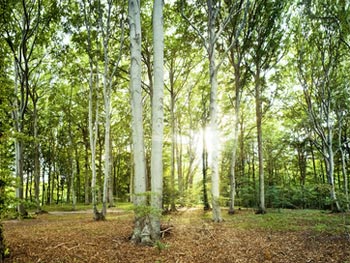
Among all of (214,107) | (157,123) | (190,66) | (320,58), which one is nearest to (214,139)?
(214,107)

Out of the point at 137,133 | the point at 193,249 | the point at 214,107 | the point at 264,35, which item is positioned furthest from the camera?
the point at 264,35

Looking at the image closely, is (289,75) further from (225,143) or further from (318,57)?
(225,143)

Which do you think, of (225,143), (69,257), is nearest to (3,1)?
(69,257)

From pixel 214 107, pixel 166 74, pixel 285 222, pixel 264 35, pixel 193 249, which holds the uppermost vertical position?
pixel 264 35

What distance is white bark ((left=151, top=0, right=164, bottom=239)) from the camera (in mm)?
6102

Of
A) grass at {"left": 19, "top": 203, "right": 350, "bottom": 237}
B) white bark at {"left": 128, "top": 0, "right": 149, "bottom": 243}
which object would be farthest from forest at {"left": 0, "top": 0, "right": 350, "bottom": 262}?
grass at {"left": 19, "top": 203, "right": 350, "bottom": 237}

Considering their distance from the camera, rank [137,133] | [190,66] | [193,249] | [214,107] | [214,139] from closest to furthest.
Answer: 1. [193,249]
2. [137,133]
3. [214,139]
4. [214,107]
5. [190,66]

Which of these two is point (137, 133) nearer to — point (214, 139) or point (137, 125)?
point (137, 125)

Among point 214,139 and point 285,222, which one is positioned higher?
point 214,139

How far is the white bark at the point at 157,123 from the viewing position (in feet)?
20.0

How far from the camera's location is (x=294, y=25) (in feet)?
48.0

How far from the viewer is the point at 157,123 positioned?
627cm

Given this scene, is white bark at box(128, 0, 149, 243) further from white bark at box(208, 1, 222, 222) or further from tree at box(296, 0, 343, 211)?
tree at box(296, 0, 343, 211)

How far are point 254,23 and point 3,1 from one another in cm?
1151
